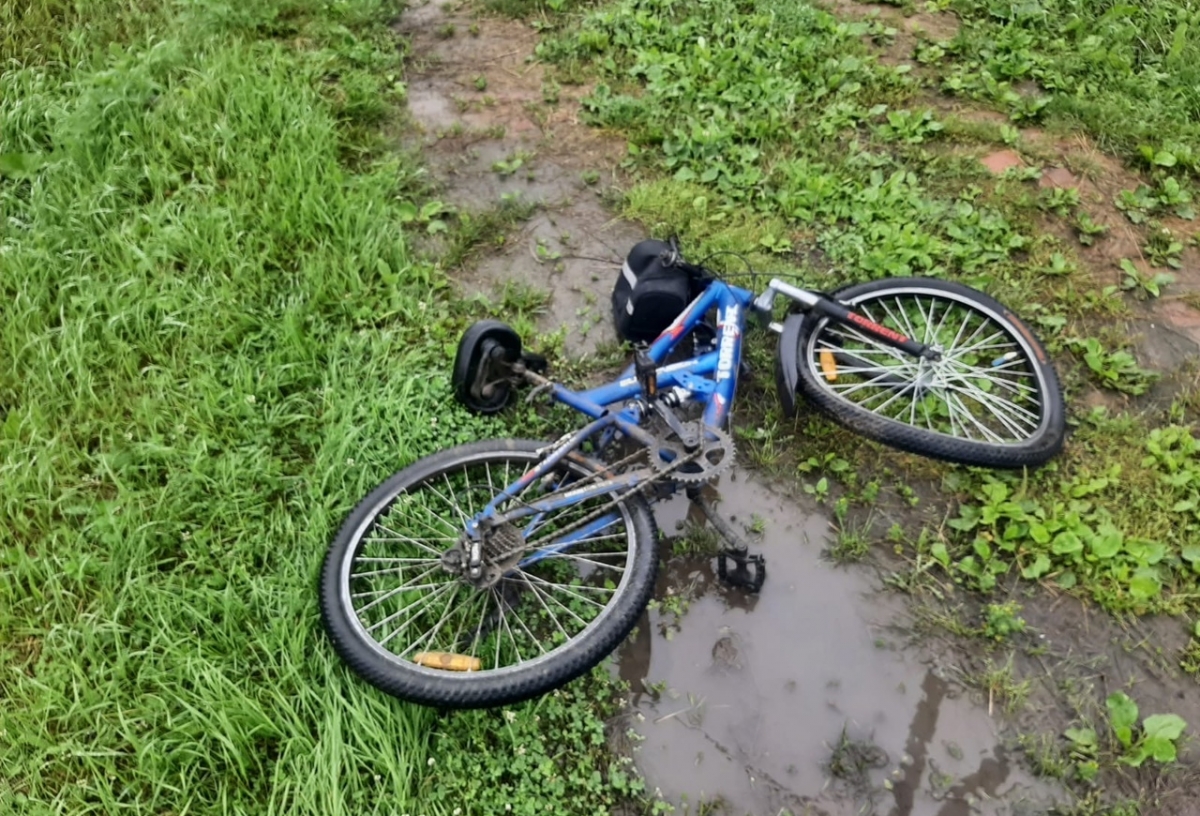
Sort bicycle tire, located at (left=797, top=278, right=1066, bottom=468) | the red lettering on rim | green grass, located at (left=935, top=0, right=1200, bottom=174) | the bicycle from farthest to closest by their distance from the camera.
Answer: green grass, located at (left=935, top=0, right=1200, bottom=174) → the red lettering on rim → bicycle tire, located at (left=797, top=278, right=1066, bottom=468) → the bicycle

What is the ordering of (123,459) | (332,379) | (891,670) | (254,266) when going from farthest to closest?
(254,266), (332,379), (123,459), (891,670)

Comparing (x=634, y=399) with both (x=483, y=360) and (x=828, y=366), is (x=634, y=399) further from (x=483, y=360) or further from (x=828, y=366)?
(x=828, y=366)

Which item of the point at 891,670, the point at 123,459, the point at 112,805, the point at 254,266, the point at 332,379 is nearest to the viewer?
the point at 112,805

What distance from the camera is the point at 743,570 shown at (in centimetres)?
353

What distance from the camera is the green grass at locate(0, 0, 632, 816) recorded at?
3070 millimetres

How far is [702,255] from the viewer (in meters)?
4.61

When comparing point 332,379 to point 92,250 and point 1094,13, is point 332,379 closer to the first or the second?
point 92,250

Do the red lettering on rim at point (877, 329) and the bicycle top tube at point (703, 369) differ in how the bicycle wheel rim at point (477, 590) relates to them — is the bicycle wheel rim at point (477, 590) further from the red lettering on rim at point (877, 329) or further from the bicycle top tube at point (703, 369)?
the red lettering on rim at point (877, 329)

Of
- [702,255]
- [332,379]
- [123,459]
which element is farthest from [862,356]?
[123,459]

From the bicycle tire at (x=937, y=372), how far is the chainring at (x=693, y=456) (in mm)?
671

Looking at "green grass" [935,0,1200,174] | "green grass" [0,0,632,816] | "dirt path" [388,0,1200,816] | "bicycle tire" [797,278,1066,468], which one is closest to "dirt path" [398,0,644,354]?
"green grass" [0,0,632,816]

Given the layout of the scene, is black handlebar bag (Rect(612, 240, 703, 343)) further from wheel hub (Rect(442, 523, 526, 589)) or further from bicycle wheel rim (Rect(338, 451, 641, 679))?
wheel hub (Rect(442, 523, 526, 589))

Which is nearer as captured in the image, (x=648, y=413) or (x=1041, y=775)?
(x=1041, y=775)

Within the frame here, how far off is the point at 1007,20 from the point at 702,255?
313 cm
